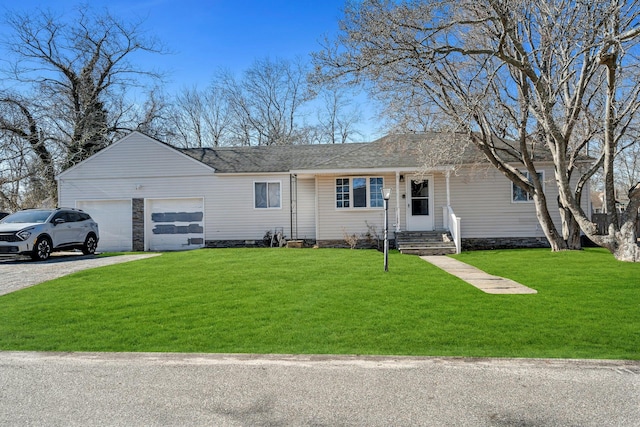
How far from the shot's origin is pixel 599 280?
848 centimetres

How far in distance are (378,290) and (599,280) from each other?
14.8 feet

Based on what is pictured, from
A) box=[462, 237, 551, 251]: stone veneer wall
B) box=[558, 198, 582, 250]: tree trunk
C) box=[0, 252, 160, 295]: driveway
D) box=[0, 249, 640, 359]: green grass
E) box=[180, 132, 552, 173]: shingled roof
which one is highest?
box=[180, 132, 552, 173]: shingled roof

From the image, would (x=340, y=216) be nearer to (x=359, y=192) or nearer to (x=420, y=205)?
(x=359, y=192)

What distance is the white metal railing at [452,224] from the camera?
47.0 ft

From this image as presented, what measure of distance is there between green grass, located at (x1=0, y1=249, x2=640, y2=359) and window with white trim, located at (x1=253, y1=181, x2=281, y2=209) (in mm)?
7726

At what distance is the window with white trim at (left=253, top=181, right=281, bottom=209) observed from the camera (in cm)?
1767

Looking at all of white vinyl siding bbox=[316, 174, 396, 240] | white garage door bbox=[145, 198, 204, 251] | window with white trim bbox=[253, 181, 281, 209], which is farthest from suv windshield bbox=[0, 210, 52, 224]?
white vinyl siding bbox=[316, 174, 396, 240]

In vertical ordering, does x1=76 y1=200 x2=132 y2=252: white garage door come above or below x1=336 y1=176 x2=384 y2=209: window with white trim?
below

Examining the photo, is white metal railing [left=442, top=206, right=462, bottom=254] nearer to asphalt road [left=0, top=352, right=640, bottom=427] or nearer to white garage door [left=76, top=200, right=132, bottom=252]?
asphalt road [left=0, top=352, right=640, bottom=427]

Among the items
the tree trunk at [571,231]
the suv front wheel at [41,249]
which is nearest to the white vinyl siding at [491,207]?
the tree trunk at [571,231]

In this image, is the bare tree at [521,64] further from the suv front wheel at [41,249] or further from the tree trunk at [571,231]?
the suv front wheel at [41,249]

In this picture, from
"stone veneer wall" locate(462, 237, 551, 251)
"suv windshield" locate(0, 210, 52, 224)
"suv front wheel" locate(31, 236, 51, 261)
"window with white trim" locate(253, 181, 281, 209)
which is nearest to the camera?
"suv front wheel" locate(31, 236, 51, 261)

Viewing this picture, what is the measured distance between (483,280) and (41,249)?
1227cm

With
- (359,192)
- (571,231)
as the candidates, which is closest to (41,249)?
(359,192)
